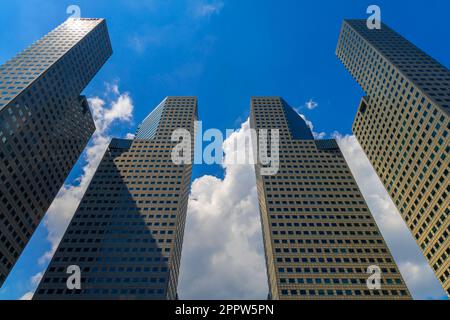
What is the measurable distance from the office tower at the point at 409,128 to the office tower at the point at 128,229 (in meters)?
78.5

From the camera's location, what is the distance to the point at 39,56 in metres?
115

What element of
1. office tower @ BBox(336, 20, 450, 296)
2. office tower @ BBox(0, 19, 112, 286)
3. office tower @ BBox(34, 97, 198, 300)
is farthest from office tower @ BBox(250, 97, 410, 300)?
office tower @ BBox(0, 19, 112, 286)

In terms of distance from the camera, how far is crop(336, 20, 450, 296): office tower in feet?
299

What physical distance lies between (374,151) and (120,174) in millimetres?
104109

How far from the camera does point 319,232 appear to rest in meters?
103

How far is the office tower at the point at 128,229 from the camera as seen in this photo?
88.2 m

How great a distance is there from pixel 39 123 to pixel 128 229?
147 ft

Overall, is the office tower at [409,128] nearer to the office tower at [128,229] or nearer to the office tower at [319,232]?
the office tower at [319,232]

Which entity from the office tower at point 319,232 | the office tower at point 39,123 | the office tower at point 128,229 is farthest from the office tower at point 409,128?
the office tower at point 39,123

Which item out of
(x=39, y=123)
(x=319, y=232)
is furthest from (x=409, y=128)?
(x=39, y=123)

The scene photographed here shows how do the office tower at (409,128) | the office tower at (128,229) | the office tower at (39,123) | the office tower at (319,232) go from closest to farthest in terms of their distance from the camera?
1. the office tower at (319,232)
2. the office tower at (39,123)
3. the office tower at (128,229)
4. the office tower at (409,128)

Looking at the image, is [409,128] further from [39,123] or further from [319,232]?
[39,123]
